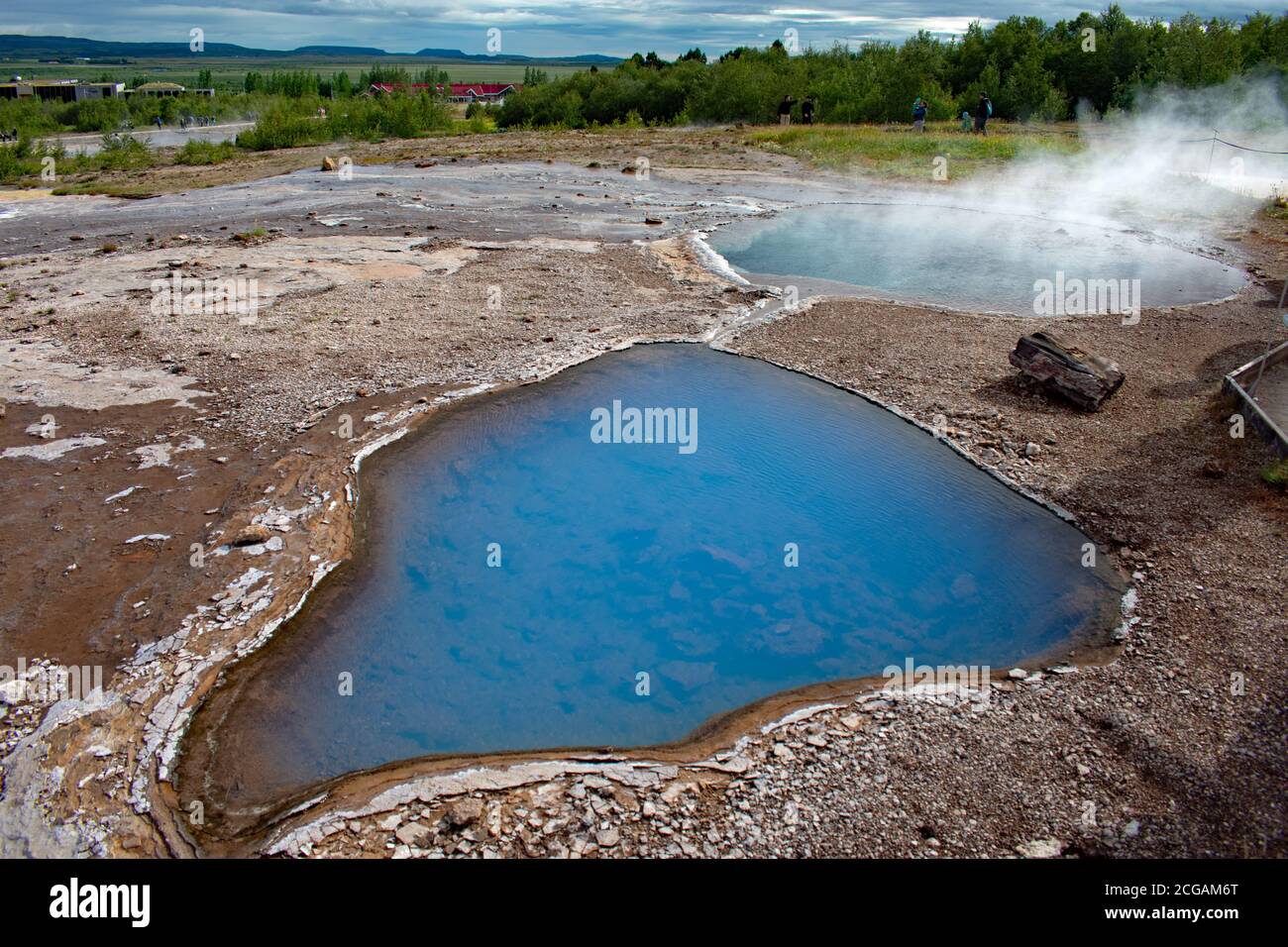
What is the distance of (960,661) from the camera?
5.16 m

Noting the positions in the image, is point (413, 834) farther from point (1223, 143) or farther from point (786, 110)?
point (786, 110)

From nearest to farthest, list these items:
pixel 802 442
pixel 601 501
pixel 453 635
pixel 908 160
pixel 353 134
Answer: pixel 453 635 < pixel 601 501 < pixel 802 442 < pixel 908 160 < pixel 353 134

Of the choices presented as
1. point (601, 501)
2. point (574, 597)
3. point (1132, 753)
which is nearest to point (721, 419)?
point (601, 501)

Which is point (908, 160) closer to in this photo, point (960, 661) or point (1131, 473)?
point (1131, 473)

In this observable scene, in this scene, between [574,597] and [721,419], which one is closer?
[574,597]

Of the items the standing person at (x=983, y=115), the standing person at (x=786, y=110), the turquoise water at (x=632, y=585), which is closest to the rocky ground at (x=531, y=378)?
the turquoise water at (x=632, y=585)

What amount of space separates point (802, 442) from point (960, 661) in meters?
3.13

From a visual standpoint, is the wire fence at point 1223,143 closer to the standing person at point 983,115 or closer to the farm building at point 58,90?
the standing person at point 983,115

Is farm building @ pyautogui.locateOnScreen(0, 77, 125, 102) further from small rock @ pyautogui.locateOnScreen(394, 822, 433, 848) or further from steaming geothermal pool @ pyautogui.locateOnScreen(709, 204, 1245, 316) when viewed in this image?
small rock @ pyautogui.locateOnScreen(394, 822, 433, 848)

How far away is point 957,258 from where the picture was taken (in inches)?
543

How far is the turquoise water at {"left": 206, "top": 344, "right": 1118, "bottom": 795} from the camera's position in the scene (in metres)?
4.81

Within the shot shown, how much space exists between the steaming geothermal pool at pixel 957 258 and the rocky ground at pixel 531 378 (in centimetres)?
104

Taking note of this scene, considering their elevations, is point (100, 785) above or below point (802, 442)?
below

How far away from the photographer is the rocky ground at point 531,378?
3953mm
